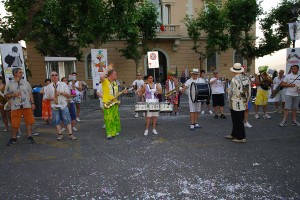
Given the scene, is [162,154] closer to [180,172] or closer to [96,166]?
[180,172]

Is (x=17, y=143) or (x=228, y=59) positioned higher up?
(x=228, y=59)

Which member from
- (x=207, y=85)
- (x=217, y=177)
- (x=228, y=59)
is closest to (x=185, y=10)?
(x=228, y=59)

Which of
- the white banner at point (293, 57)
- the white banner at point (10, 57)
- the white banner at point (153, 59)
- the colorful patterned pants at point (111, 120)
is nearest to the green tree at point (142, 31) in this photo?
the white banner at point (153, 59)

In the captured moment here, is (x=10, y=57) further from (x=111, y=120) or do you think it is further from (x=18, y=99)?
(x=111, y=120)

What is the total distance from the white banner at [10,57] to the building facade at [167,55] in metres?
13.8

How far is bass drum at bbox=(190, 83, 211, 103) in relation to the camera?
7551 millimetres

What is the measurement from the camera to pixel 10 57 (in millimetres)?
9773

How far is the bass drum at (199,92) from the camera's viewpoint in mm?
7551

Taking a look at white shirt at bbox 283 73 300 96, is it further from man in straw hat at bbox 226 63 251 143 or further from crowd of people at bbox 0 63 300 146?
man in straw hat at bbox 226 63 251 143

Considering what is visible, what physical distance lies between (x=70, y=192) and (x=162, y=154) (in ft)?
7.59

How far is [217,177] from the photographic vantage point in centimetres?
433

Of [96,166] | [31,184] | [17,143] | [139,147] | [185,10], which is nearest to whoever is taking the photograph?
[31,184]

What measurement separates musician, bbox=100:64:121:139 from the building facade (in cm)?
1639

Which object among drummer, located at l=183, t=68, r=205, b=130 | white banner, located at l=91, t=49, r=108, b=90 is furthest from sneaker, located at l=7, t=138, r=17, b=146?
white banner, located at l=91, t=49, r=108, b=90
